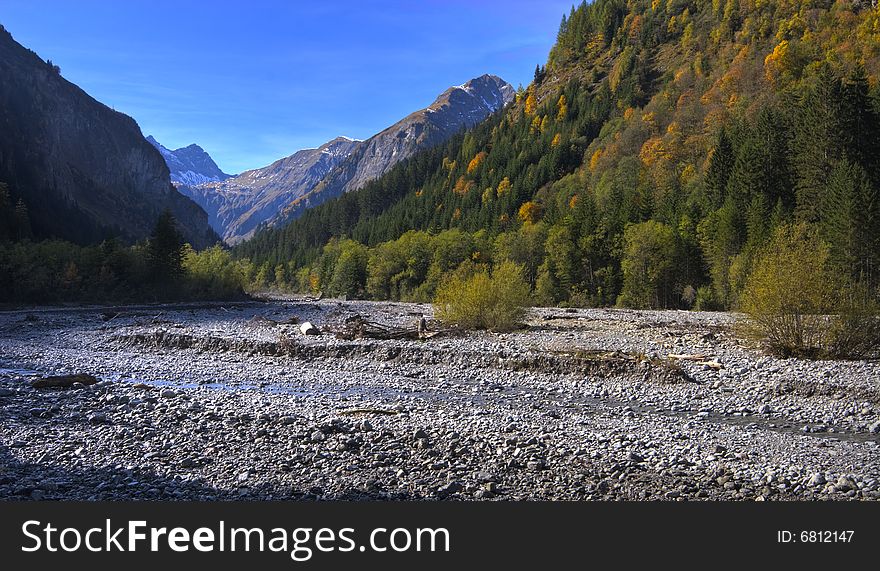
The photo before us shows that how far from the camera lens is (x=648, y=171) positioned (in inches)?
3428

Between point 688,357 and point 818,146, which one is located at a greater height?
point 818,146

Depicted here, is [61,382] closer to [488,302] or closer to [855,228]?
[488,302]

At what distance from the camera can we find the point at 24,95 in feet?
609

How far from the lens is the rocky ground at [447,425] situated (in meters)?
9.05

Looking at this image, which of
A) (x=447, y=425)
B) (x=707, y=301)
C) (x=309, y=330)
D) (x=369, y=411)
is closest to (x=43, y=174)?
(x=309, y=330)

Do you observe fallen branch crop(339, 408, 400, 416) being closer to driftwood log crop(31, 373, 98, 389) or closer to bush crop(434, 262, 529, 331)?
driftwood log crop(31, 373, 98, 389)

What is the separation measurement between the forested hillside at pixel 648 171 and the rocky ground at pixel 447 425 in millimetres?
26586

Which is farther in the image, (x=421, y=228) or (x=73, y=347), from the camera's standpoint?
(x=421, y=228)

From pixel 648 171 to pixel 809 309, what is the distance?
72.2 meters

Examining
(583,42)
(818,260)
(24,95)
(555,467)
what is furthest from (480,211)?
(24,95)

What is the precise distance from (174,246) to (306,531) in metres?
75.7

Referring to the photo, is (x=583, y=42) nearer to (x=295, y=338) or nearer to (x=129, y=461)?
(x=295, y=338)

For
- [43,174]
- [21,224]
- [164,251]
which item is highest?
[43,174]

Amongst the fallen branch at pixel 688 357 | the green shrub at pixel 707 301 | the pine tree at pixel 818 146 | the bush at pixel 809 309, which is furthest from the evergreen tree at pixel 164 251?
the pine tree at pixel 818 146
